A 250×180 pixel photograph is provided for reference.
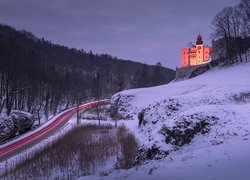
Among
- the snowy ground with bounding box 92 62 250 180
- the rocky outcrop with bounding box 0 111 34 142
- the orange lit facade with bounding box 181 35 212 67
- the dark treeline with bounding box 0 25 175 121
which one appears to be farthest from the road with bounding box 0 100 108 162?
the orange lit facade with bounding box 181 35 212 67

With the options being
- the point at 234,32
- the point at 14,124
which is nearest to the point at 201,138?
the point at 14,124

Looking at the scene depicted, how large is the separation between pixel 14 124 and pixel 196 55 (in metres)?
93.2

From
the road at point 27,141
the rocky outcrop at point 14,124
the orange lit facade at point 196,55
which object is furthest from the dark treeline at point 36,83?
the orange lit facade at point 196,55

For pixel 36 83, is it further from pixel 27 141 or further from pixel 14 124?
pixel 27 141

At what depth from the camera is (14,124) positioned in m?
50.3

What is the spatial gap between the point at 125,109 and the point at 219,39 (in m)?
42.5

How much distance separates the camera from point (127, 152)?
21.3 metres

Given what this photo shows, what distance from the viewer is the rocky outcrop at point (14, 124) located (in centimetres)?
4471

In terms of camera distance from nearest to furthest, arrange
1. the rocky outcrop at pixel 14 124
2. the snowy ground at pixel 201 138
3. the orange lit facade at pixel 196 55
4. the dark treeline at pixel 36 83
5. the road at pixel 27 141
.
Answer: the snowy ground at pixel 201 138, the road at pixel 27 141, the rocky outcrop at pixel 14 124, the dark treeline at pixel 36 83, the orange lit facade at pixel 196 55

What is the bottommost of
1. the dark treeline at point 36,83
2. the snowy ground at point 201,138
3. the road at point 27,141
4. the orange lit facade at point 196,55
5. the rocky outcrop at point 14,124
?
the road at point 27,141

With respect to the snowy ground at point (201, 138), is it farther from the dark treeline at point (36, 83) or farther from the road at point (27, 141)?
the dark treeline at point (36, 83)

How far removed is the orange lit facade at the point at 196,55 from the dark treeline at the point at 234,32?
3565 cm

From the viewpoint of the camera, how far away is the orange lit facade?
126438 millimetres

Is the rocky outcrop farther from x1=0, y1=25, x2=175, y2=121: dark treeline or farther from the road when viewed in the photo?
x1=0, y1=25, x2=175, y2=121: dark treeline
